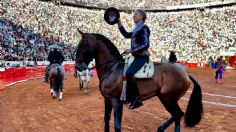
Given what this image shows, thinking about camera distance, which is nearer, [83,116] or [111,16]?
[111,16]

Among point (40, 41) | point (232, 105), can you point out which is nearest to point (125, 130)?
point (232, 105)

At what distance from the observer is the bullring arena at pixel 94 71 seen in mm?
10109

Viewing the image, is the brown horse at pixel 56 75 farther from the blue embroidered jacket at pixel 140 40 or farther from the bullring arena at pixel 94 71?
the blue embroidered jacket at pixel 140 40

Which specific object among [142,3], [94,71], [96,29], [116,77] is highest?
[142,3]

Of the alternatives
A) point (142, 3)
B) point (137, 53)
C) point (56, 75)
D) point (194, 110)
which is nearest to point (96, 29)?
point (142, 3)

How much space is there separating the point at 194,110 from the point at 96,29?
4338cm

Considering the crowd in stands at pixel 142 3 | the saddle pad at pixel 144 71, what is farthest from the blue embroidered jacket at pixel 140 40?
the crowd in stands at pixel 142 3

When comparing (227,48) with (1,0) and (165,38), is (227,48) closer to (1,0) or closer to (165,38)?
(165,38)

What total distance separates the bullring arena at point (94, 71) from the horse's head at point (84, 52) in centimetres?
228

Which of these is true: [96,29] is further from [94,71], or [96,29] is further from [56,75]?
[56,75]

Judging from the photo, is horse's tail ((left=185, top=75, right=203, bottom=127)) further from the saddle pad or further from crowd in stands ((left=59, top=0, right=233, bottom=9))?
crowd in stands ((left=59, top=0, right=233, bottom=9))

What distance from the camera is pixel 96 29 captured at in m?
50.4

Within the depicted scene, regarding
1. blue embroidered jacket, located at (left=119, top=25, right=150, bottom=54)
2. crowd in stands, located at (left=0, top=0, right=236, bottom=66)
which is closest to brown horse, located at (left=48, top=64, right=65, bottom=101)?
blue embroidered jacket, located at (left=119, top=25, right=150, bottom=54)

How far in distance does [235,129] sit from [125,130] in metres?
3.05
